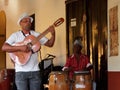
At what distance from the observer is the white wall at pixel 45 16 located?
7.69 meters

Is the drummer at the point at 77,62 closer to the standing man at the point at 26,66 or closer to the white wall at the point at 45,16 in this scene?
the white wall at the point at 45,16

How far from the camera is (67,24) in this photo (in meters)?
7.43

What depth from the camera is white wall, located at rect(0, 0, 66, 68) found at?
7.69 m

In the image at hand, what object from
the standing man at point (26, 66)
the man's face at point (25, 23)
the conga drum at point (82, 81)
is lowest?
the conga drum at point (82, 81)

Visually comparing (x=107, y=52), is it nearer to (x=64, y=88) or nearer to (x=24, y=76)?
(x=64, y=88)

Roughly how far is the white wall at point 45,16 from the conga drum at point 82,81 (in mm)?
2168

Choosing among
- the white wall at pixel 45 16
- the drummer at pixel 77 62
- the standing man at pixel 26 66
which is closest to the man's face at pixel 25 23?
the standing man at pixel 26 66

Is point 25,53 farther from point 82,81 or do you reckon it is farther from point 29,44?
point 82,81

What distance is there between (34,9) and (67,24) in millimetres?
2053

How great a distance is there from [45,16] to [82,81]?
343cm

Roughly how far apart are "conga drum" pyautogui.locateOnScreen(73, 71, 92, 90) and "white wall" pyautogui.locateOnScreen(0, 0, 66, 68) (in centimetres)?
217

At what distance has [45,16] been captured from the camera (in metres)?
8.55

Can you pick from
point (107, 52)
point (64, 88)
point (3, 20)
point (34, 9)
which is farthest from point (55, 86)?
point (3, 20)

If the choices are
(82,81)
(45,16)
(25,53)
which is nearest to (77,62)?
(82,81)
